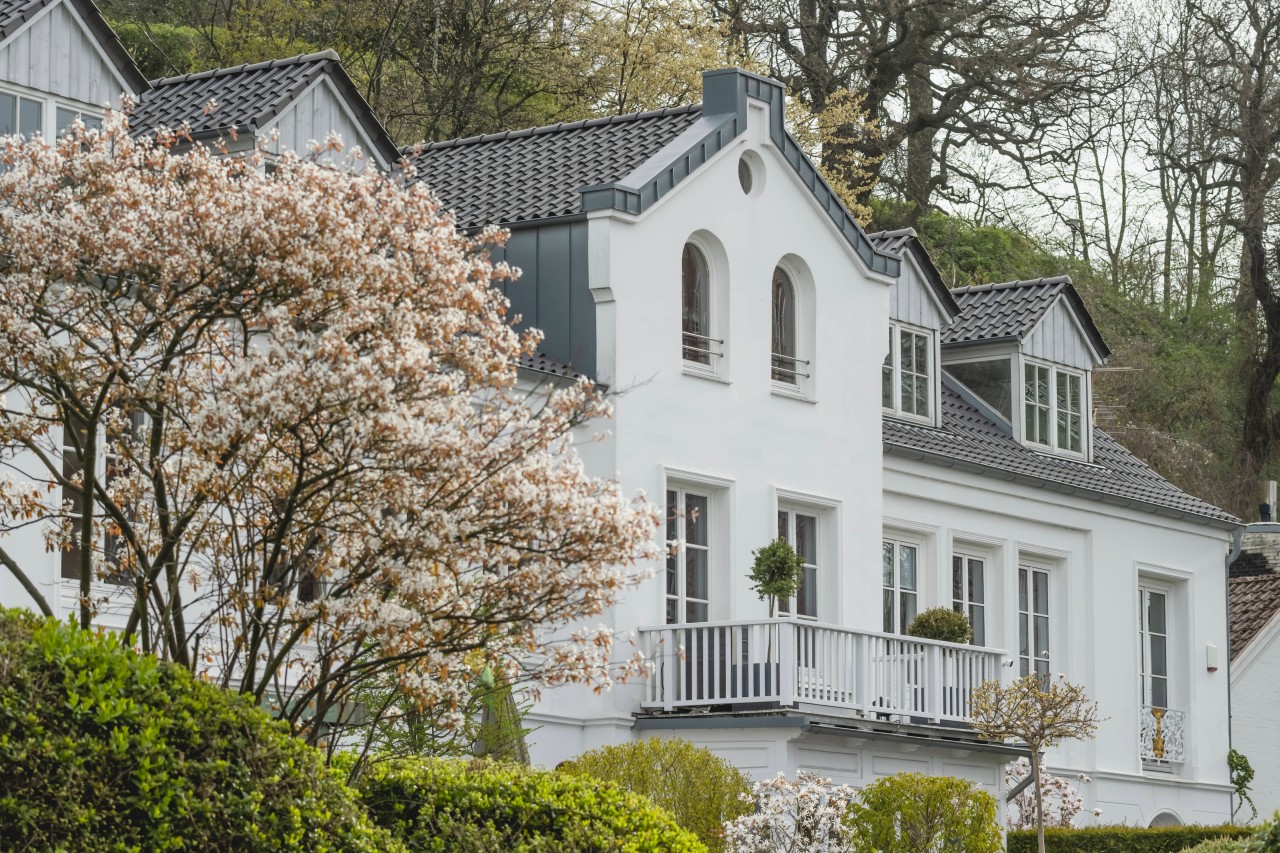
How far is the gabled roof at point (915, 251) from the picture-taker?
27.3 meters

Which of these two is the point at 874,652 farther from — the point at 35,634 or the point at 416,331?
the point at 35,634

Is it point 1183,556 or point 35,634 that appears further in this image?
point 1183,556

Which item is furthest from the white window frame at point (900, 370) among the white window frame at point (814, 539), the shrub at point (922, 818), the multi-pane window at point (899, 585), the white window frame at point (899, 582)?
the shrub at point (922, 818)

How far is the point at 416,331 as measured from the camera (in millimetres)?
11156

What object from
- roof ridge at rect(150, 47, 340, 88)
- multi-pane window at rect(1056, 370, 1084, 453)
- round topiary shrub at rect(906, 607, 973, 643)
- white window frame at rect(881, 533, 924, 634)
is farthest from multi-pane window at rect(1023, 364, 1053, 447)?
roof ridge at rect(150, 47, 340, 88)

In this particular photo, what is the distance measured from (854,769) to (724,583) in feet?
8.21

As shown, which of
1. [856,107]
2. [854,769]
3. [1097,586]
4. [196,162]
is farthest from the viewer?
[856,107]

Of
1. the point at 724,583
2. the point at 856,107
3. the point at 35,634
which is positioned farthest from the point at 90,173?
the point at 856,107

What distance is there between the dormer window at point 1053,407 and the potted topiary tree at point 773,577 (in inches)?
340

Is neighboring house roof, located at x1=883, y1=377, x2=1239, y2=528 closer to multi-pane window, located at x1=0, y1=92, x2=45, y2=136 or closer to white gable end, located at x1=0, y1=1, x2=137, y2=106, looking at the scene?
white gable end, located at x1=0, y1=1, x2=137, y2=106

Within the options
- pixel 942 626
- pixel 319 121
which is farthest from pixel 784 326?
pixel 319 121

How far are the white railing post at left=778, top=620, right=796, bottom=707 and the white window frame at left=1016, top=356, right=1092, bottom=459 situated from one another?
8.87 meters

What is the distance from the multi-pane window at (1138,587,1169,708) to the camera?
2914cm

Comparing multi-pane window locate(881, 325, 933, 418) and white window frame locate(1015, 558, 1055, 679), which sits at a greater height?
multi-pane window locate(881, 325, 933, 418)
